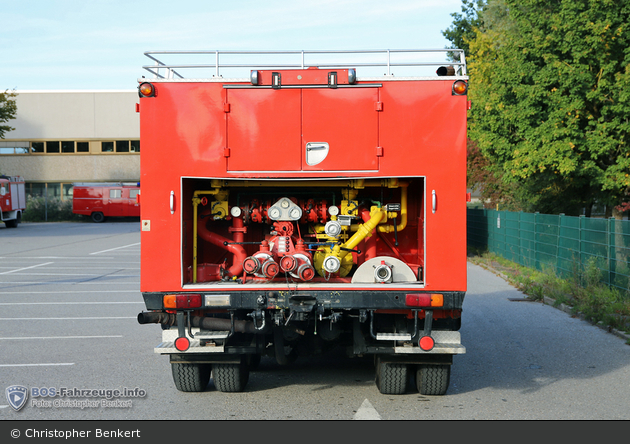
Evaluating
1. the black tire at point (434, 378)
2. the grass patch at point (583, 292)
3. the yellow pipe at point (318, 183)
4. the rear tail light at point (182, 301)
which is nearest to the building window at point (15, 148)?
the grass patch at point (583, 292)

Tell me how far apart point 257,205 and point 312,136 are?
106cm

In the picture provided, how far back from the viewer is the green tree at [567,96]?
1816 centimetres

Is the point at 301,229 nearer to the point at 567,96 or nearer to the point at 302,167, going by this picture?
the point at 302,167

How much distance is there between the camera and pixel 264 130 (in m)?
5.89

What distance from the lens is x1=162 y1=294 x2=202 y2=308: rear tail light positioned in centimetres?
586

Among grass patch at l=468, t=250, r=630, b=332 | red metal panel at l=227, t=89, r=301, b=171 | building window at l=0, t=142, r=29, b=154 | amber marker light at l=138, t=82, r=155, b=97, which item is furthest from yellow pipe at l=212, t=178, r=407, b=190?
building window at l=0, t=142, r=29, b=154

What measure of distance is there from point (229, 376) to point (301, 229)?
1636 millimetres

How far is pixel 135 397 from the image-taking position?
6418mm

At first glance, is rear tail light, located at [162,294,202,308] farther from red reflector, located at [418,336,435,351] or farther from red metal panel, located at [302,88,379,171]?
red reflector, located at [418,336,435,351]

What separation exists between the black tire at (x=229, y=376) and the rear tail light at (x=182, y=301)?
0.90 metres

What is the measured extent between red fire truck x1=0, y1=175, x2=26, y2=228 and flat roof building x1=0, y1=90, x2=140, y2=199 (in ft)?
46.0

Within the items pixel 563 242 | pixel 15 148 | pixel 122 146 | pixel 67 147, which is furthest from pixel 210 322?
pixel 15 148

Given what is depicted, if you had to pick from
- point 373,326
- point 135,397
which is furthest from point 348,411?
point 135,397

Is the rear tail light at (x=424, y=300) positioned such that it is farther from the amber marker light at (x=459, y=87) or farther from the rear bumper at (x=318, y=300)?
the amber marker light at (x=459, y=87)
